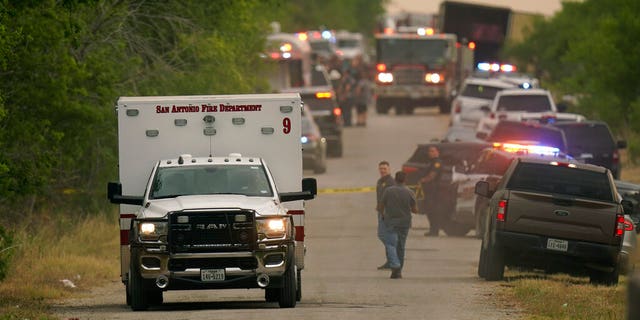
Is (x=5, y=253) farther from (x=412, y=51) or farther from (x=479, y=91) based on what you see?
(x=412, y=51)

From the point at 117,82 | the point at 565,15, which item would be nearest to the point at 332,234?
the point at 117,82

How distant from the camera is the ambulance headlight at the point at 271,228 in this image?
16.1 metres

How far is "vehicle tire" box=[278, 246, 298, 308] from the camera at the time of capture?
53.4 ft

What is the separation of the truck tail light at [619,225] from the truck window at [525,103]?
22.1 m

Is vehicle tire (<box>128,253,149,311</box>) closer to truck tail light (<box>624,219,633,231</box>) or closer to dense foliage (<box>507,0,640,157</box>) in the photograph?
truck tail light (<box>624,219,633,231</box>)

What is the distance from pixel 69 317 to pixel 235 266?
1747mm

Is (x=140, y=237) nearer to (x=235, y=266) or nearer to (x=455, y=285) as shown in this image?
(x=235, y=266)

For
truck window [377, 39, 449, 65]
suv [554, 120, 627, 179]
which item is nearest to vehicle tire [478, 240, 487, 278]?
suv [554, 120, 627, 179]

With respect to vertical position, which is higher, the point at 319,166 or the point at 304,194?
the point at 304,194

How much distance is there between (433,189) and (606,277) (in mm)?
9048

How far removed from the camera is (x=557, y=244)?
1967cm

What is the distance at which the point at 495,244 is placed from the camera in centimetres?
1989

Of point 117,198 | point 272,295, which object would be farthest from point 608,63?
point 117,198

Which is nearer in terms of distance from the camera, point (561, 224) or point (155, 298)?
point (155, 298)
